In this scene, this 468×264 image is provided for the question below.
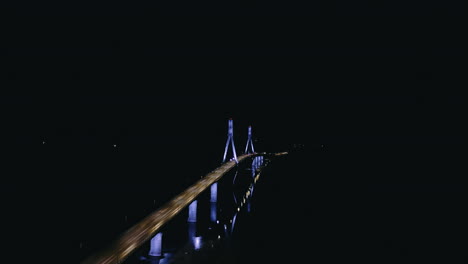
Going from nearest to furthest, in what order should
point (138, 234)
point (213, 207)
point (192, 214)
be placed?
point (138, 234), point (192, 214), point (213, 207)

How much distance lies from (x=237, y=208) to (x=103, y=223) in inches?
253

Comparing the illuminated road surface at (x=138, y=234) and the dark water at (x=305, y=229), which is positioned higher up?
the illuminated road surface at (x=138, y=234)

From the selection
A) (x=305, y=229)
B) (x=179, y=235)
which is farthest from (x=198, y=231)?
(x=305, y=229)

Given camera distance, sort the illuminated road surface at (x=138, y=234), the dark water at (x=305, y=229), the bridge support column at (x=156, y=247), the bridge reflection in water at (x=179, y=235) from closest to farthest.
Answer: the illuminated road surface at (x=138, y=234)
the bridge reflection in water at (x=179, y=235)
the bridge support column at (x=156, y=247)
the dark water at (x=305, y=229)

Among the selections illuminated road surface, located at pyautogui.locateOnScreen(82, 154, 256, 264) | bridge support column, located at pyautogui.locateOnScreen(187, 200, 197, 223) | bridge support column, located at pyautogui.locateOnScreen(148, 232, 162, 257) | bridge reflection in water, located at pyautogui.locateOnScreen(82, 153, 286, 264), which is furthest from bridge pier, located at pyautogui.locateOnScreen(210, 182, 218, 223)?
bridge support column, located at pyautogui.locateOnScreen(148, 232, 162, 257)

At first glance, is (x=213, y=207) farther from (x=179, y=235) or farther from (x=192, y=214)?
(x=179, y=235)

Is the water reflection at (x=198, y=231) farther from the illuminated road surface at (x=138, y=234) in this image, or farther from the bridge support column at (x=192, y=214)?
the illuminated road surface at (x=138, y=234)

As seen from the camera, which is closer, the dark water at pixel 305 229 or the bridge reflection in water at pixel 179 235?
the bridge reflection in water at pixel 179 235

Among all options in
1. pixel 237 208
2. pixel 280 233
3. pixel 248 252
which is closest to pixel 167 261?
pixel 248 252

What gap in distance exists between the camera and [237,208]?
9.81 m

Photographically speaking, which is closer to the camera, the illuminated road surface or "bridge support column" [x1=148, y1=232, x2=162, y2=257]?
the illuminated road surface

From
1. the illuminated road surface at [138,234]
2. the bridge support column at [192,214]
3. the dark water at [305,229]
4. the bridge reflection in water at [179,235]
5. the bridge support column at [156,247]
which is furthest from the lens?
the bridge support column at [192,214]

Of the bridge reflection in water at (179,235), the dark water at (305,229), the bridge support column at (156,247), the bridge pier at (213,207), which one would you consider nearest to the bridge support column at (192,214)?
the bridge reflection in water at (179,235)

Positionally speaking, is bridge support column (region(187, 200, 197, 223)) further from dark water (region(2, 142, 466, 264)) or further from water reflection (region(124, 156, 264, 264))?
dark water (region(2, 142, 466, 264))
